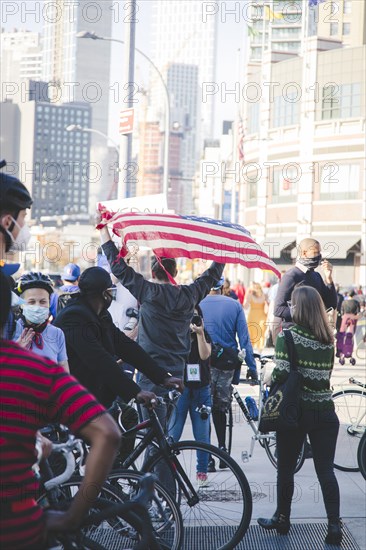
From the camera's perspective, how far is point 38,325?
6.58m

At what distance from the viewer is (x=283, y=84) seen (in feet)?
196

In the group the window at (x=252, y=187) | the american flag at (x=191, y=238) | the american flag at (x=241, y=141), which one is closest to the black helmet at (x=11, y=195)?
the american flag at (x=191, y=238)

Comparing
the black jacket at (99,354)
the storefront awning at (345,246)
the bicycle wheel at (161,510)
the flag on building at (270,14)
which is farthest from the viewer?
the flag on building at (270,14)

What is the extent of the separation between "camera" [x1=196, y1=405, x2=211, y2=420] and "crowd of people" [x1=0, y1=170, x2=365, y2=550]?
2 centimetres

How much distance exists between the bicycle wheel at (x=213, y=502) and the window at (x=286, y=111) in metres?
53.3

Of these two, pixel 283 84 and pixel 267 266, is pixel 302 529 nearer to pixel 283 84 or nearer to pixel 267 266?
pixel 267 266

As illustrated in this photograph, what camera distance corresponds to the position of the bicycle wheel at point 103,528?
11.4 ft

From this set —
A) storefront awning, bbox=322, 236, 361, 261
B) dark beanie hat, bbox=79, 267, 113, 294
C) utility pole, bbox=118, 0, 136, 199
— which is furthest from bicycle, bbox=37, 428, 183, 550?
storefront awning, bbox=322, 236, 361, 261

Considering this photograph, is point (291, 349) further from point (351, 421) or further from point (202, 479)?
point (351, 421)

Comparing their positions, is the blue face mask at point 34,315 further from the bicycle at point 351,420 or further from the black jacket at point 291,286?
the black jacket at point 291,286

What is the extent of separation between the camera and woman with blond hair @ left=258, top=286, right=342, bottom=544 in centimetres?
649

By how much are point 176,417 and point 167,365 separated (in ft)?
4.06

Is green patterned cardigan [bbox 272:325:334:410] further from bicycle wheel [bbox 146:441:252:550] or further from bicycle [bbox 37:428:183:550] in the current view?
bicycle [bbox 37:428:183:550]

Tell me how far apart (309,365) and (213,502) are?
1157 mm
